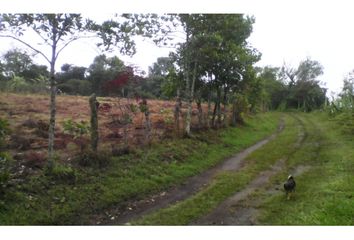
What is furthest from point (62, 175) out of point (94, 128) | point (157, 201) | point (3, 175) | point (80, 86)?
point (80, 86)

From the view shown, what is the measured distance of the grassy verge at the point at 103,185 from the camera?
1119cm

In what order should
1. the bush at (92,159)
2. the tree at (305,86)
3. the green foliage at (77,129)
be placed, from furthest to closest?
the tree at (305,86), the green foliage at (77,129), the bush at (92,159)

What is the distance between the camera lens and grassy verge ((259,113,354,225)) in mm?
11141

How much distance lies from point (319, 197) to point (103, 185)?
8009 mm

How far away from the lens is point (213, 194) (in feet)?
46.4

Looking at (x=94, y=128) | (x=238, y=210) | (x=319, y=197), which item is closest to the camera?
(x=238, y=210)

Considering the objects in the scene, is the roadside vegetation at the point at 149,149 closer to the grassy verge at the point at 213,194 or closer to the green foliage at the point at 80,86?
the grassy verge at the point at 213,194

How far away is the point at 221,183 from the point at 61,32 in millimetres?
9030

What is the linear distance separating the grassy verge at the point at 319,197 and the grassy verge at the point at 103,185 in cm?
483

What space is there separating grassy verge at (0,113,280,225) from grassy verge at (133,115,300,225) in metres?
1.77

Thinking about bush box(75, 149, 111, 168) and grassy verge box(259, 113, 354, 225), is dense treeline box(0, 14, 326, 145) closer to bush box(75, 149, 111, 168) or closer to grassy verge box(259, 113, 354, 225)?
bush box(75, 149, 111, 168)

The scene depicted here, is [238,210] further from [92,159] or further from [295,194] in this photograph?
[92,159]

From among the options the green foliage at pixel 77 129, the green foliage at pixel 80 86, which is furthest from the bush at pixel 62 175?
the green foliage at pixel 80 86

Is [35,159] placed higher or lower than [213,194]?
higher
